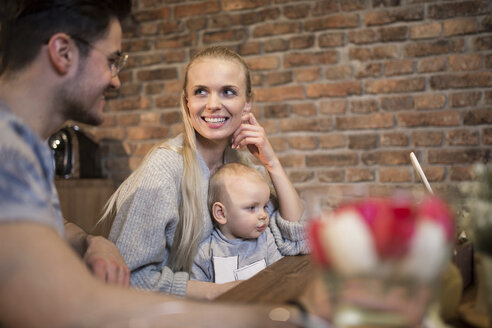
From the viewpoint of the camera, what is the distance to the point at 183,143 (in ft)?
5.70

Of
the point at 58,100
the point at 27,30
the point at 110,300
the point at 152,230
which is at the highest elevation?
the point at 27,30

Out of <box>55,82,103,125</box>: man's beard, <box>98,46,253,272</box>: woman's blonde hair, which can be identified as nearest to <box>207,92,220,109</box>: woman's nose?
<box>98,46,253,272</box>: woman's blonde hair

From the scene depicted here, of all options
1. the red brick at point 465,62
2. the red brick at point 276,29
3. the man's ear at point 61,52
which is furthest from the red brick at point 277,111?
the man's ear at point 61,52

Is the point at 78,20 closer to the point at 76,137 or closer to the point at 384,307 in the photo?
the point at 384,307

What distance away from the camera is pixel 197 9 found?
9.91ft

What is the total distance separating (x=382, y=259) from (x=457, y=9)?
2539 millimetres

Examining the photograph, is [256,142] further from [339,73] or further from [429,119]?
[429,119]

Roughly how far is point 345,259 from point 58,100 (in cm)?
74

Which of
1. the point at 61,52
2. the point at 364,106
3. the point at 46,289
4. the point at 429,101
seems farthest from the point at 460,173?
the point at 46,289

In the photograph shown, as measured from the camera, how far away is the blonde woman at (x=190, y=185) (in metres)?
1.36

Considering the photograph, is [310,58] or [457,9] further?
[310,58]

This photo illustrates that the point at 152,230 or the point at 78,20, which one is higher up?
the point at 78,20

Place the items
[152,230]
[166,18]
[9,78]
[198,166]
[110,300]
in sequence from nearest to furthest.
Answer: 1. [110,300]
2. [9,78]
3. [152,230]
4. [198,166]
5. [166,18]

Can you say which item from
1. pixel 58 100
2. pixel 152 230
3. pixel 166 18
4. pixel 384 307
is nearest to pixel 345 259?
pixel 384 307
